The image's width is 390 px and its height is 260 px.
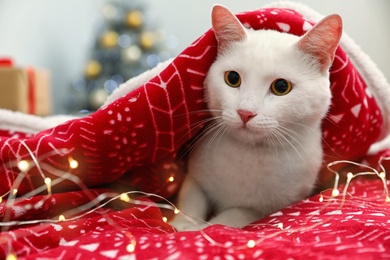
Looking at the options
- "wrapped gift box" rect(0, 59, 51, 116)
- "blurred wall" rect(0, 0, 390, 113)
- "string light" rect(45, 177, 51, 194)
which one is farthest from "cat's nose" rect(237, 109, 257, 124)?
"wrapped gift box" rect(0, 59, 51, 116)

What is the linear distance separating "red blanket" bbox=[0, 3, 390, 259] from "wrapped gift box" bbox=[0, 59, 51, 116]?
1.76 metres

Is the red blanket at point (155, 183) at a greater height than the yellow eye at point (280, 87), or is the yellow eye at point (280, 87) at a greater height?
the yellow eye at point (280, 87)

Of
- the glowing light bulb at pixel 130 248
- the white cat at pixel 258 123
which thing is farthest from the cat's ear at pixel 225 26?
the glowing light bulb at pixel 130 248

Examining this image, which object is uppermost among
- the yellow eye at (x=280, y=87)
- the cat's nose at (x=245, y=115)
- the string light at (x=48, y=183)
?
the yellow eye at (x=280, y=87)

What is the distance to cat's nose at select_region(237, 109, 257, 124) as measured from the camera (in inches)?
31.6

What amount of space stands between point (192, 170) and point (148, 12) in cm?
265

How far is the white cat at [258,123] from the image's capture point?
837 mm

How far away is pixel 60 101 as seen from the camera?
4.13m

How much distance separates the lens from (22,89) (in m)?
2.76

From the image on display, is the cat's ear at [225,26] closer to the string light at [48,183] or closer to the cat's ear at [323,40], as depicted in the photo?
the cat's ear at [323,40]

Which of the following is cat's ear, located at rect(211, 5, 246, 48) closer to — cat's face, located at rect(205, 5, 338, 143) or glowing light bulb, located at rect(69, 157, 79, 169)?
cat's face, located at rect(205, 5, 338, 143)

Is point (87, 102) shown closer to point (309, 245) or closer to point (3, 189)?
point (3, 189)

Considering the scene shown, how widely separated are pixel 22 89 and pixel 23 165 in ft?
7.03

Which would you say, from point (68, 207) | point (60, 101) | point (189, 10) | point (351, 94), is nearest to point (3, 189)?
point (68, 207)
